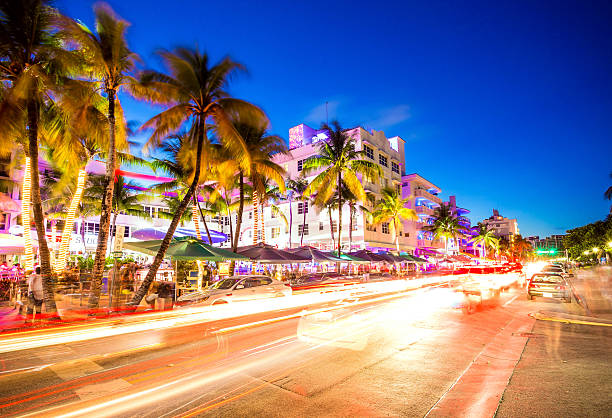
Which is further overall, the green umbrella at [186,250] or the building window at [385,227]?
the building window at [385,227]

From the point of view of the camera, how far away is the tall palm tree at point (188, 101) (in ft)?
51.6

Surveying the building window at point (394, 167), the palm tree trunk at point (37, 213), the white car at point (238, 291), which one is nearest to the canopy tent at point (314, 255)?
the white car at point (238, 291)

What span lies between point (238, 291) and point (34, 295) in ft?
21.8

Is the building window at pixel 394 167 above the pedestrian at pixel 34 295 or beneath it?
above

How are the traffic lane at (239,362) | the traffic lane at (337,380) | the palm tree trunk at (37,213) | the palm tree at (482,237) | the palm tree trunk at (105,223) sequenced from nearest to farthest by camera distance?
1. the traffic lane at (337,380)
2. the traffic lane at (239,362)
3. the palm tree trunk at (37,213)
4. the palm tree trunk at (105,223)
5. the palm tree at (482,237)

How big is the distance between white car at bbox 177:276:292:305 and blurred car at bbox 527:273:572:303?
11753 millimetres

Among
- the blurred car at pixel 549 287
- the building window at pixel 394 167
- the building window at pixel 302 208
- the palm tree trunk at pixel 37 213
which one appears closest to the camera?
the palm tree trunk at pixel 37 213

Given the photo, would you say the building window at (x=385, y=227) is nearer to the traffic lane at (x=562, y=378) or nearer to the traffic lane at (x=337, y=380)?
the traffic lane at (x=562, y=378)

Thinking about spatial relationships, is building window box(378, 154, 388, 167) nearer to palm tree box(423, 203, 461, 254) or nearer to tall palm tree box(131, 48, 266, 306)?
palm tree box(423, 203, 461, 254)

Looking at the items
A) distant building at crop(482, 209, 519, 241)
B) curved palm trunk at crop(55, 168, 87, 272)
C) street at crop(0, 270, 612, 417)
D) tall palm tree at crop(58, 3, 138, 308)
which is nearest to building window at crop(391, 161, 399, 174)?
curved palm trunk at crop(55, 168, 87, 272)

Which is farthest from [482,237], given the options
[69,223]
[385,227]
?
[69,223]

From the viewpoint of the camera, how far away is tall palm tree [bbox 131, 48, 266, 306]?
15.7 meters

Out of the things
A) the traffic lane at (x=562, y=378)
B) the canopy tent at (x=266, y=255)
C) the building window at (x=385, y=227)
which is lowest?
the traffic lane at (x=562, y=378)

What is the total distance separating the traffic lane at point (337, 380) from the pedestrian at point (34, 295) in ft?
28.4
